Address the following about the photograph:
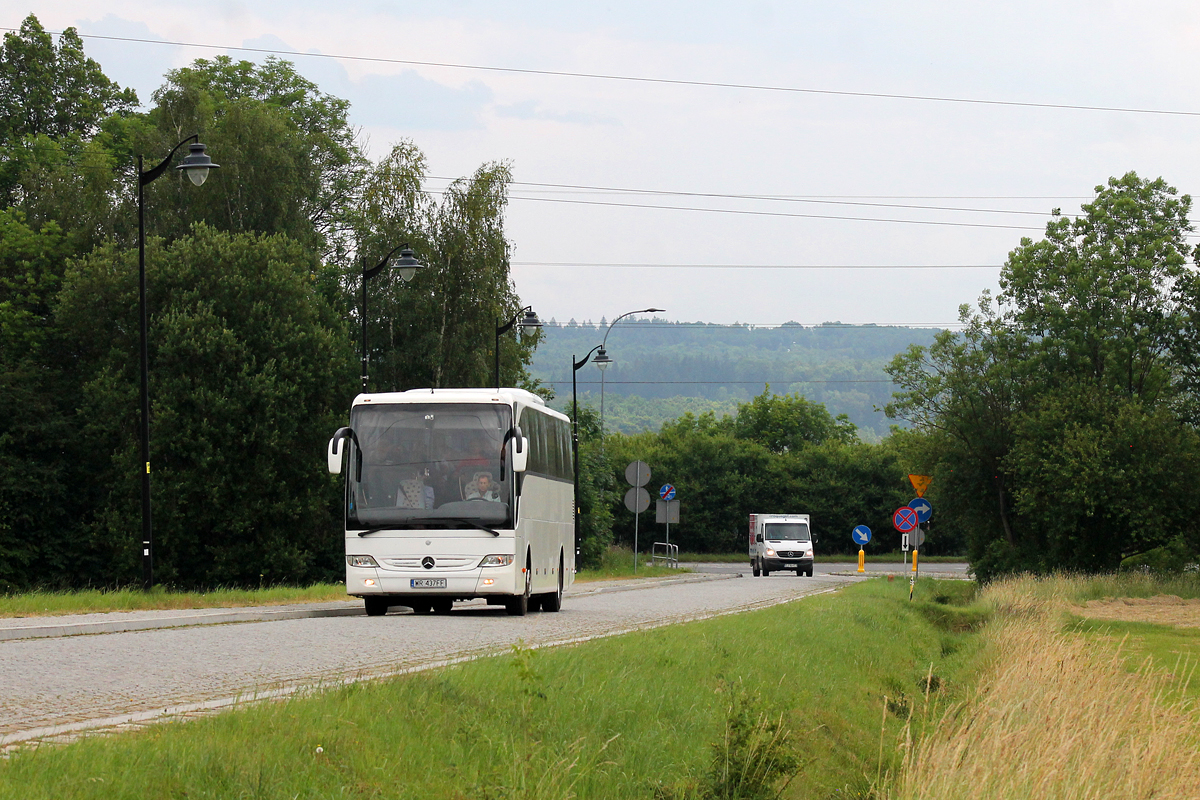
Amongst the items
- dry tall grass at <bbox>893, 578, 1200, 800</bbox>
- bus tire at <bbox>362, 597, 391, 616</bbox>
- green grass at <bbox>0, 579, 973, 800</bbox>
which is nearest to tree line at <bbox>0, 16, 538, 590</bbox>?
bus tire at <bbox>362, 597, 391, 616</bbox>

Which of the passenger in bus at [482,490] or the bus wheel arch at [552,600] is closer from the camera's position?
the passenger in bus at [482,490]

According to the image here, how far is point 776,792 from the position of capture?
30.6 ft

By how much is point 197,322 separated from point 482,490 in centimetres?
2329

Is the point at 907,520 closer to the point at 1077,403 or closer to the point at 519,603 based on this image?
the point at 519,603

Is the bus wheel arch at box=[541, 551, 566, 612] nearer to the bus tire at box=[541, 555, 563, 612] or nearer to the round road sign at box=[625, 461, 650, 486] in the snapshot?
the bus tire at box=[541, 555, 563, 612]

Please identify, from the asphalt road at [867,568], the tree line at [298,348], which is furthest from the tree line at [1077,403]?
the asphalt road at [867,568]

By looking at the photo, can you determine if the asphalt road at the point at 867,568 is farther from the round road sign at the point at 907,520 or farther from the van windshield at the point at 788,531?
the round road sign at the point at 907,520

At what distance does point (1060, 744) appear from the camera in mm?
10633

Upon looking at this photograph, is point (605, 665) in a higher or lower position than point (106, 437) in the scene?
lower

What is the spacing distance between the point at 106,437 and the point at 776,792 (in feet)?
124

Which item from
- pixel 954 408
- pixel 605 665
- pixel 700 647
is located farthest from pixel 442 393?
pixel 954 408

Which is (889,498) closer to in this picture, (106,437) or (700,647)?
(106,437)

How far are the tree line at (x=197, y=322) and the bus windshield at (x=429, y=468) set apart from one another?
21070mm

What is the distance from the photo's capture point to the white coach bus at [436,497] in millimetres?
21203
